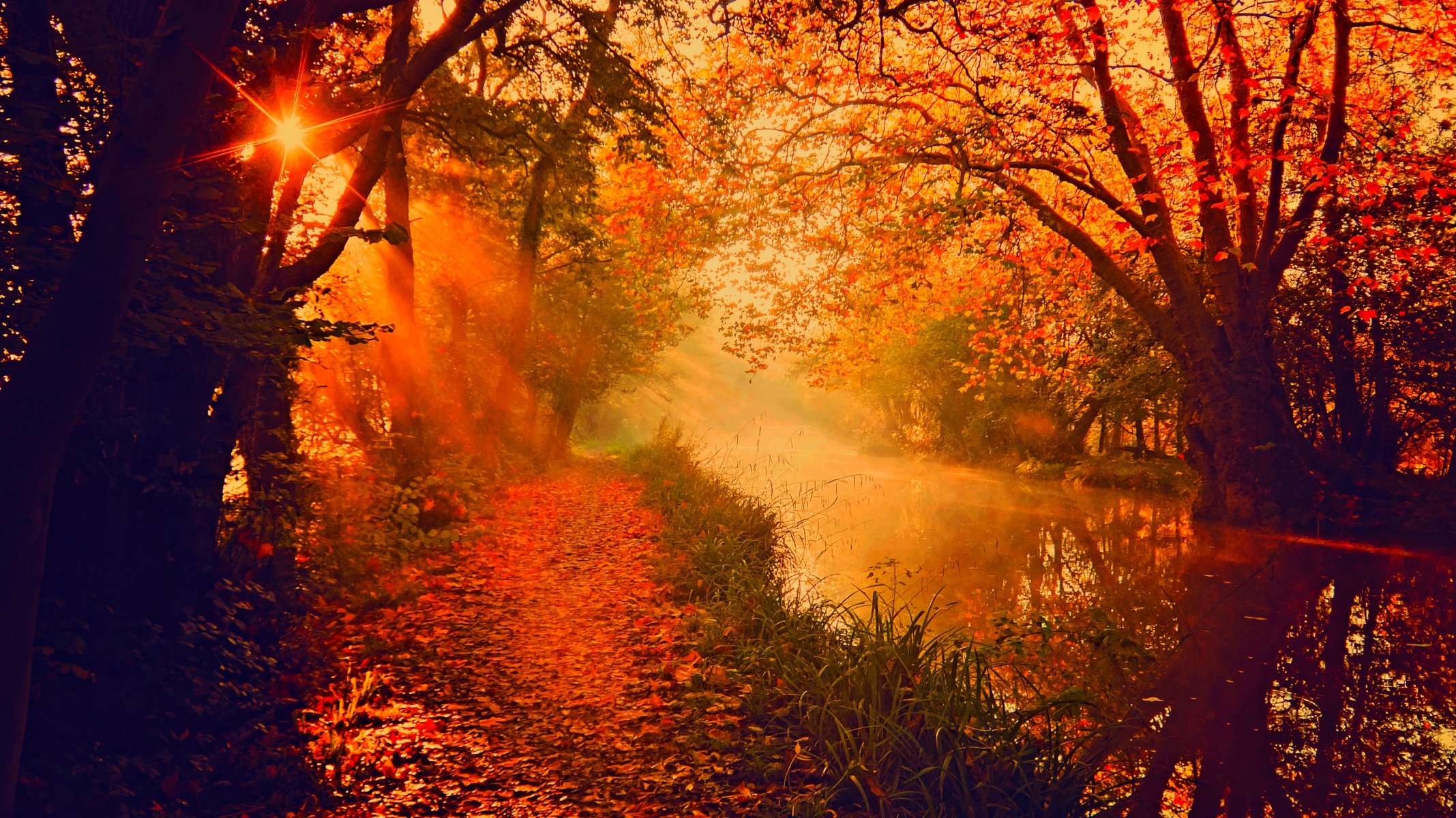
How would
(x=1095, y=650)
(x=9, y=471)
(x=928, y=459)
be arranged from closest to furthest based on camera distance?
1. (x=9, y=471)
2. (x=1095, y=650)
3. (x=928, y=459)

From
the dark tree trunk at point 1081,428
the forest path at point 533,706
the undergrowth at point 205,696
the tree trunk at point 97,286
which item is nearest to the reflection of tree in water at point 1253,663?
the forest path at point 533,706

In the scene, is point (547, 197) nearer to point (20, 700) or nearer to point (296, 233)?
point (296, 233)

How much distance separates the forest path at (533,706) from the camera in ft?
10.9

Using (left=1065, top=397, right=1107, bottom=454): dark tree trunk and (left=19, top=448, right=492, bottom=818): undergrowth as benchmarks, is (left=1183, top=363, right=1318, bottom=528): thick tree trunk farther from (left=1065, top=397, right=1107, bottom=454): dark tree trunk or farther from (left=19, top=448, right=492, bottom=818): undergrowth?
(left=19, top=448, right=492, bottom=818): undergrowth

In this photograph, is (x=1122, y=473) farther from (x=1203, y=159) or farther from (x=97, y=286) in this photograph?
(x=97, y=286)

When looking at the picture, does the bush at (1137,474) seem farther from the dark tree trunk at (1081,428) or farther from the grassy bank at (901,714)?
the grassy bank at (901,714)

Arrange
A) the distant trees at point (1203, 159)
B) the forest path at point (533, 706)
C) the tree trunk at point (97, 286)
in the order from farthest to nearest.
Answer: the distant trees at point (1203, 159) → the forest path at point (533, 706) → the tree trunk at point (97, 286)

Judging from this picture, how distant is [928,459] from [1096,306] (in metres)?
13.9

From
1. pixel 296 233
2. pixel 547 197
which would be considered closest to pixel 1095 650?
pixel 296 233

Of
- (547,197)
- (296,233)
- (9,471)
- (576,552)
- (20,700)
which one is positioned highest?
(547,197)

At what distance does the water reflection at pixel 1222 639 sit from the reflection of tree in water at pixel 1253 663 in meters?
0.02

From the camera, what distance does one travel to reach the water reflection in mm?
3639

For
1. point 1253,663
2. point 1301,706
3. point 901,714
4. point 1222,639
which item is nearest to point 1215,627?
point 1222,639

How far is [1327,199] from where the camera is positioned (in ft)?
34.2
